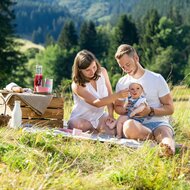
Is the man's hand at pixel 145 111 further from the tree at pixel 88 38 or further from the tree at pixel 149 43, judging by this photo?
the tree at pixel 88 38

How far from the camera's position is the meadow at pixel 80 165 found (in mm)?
3357

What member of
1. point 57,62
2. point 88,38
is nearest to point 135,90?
point 57,62

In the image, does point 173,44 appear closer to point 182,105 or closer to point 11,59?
point 11,59

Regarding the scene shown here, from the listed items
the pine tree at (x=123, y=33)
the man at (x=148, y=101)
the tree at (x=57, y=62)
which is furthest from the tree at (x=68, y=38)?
the man at (x=148, y=101)

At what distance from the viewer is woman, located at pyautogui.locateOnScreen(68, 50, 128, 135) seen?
5.52 metres

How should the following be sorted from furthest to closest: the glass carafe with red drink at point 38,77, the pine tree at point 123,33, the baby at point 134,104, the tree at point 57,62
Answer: the tree at point 57,62 → the pine tree at point 123,33 → the glass carafe with red drink at point 38,77 → the baby at point 134,104

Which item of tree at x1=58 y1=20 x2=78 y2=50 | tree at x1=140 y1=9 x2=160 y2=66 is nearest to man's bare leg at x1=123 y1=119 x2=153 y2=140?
tree at x1=140 y1=9 x2=160 y2=66

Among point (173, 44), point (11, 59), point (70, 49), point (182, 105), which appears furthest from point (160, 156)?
point (70, 49)

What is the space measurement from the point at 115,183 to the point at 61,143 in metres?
1.15

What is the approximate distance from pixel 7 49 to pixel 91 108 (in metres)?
21.3

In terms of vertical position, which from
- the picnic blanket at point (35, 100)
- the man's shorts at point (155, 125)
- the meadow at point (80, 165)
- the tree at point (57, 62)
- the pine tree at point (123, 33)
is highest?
the pine tree at point (123, 33)

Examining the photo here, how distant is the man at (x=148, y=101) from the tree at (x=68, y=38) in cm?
6977

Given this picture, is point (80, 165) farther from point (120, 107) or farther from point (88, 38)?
point (88, 38)

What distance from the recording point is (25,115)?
5.85 meters
